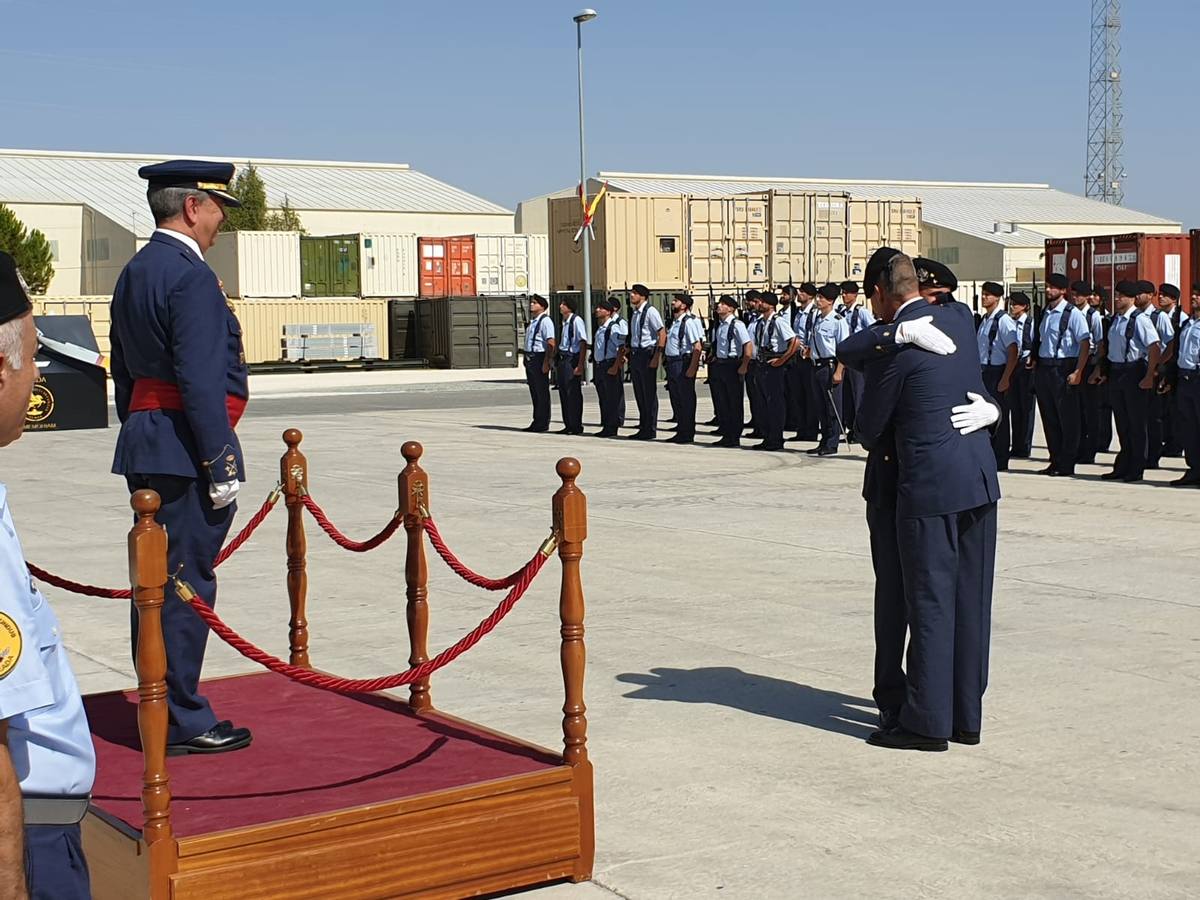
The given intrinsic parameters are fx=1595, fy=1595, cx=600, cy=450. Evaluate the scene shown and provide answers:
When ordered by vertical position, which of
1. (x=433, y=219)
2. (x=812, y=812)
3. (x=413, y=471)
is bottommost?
(x=812, y=812)

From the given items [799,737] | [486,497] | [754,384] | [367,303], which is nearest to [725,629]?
[799,737]

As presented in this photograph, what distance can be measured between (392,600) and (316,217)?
64298 millimetres

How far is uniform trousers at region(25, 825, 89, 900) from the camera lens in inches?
99.3

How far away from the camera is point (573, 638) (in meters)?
5.16

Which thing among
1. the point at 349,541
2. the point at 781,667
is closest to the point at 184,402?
the point at 349,541

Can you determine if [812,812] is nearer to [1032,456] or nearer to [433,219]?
[1032,456]

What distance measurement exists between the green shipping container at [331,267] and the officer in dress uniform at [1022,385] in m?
30.5

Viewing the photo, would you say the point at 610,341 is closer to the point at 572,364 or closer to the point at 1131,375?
the point at 572,364

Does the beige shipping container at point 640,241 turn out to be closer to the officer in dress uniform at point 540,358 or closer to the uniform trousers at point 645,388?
the officer in dress uniform at point 540,358

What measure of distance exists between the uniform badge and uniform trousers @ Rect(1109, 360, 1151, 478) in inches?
577

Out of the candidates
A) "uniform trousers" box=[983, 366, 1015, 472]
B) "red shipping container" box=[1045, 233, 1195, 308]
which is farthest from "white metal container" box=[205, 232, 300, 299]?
"uniform trousers" box=[983, 366, 1015, 472]

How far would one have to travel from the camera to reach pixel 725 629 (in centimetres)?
858

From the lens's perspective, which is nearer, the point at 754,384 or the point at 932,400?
the point at 932,400

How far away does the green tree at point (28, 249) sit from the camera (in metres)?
58.3
